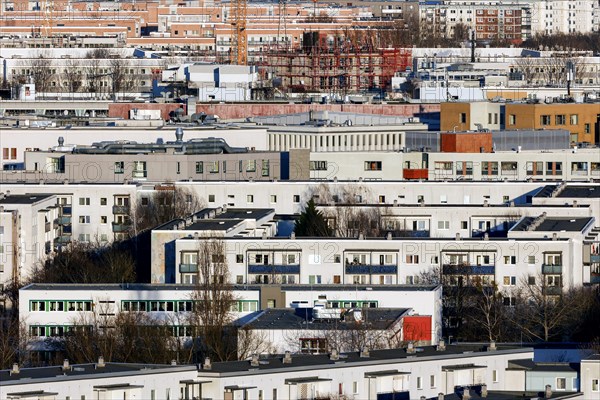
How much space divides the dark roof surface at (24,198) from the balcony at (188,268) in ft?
24.3

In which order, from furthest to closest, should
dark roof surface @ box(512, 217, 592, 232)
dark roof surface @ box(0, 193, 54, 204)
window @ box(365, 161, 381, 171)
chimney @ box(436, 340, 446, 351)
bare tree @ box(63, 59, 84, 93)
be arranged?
bare tree @ box(63, 59, 84, 93)
window @ box(365, 161, 381, 171)
dark roof surface @ box(0, 193, 54, 204)
dark roof surface @ box(512, 217, 592, 232)
chimney @ box(436, 340, 446, 351)

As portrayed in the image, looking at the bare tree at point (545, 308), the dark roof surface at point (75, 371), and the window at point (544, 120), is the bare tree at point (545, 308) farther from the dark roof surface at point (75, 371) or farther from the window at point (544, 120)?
the window at point (544, 120)

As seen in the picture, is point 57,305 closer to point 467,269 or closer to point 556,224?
point 467,269

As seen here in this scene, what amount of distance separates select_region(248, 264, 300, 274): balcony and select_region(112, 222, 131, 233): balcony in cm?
886

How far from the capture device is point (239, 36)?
115 meters

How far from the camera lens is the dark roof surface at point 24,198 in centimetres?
5375

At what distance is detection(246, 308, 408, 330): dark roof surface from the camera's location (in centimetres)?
3925

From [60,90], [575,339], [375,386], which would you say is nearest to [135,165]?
[575,339]

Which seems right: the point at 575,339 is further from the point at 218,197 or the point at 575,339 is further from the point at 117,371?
the point at 218,197

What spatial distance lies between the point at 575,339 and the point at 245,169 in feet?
71.8

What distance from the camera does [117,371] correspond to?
A: 110 ft

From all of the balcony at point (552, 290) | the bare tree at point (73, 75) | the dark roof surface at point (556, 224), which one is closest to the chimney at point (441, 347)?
the balcony at point (552, 290)

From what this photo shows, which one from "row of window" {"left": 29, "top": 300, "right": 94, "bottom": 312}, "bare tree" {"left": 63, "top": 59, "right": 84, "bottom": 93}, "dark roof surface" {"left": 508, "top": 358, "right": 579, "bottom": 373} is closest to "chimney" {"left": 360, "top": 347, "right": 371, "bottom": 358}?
"dark roof surface" {"left": 508, "top": 358, "right": 579, "bottom": 373}

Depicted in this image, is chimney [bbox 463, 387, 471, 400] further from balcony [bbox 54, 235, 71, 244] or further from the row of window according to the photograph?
balcony [bbox 54, 235, 71, 244]
